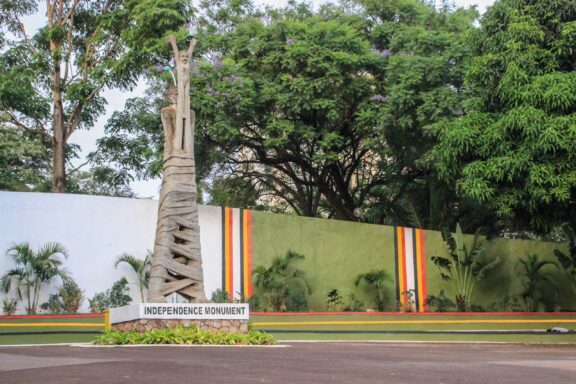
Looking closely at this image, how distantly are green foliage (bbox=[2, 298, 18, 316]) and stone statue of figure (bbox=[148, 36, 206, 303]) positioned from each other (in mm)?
4143

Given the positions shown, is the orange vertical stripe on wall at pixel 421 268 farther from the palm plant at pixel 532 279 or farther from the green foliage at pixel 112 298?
the green foliage at pixel 112 298

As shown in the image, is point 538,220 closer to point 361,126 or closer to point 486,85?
point 486,85

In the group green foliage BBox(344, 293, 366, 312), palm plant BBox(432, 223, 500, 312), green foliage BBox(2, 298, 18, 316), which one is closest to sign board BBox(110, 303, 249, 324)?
green foliage BBox(2, 298, 18, 316)

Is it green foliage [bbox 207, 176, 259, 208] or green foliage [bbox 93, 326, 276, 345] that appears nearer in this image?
green foliage [bbox 93, 326, 276, 345]

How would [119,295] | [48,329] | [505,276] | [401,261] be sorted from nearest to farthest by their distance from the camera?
[48,329]
[119,295]
[401,261]
[505,276]

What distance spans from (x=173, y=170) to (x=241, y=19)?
11.0 meters

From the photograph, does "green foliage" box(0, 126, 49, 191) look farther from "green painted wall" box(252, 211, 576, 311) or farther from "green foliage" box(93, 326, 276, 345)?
"green foliage" box(93, 326, 276, 345)

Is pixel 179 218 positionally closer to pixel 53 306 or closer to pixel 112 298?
pixel 112 298

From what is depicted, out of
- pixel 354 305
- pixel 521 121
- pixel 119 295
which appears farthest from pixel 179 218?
pixel 521 121

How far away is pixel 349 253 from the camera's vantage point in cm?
1944

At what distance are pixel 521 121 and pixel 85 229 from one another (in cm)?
960

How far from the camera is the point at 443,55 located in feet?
62.7

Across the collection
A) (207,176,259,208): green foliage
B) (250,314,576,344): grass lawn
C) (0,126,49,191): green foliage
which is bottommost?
(250,314,576,344): grass lawn

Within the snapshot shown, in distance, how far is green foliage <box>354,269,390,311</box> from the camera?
62.5 ft
